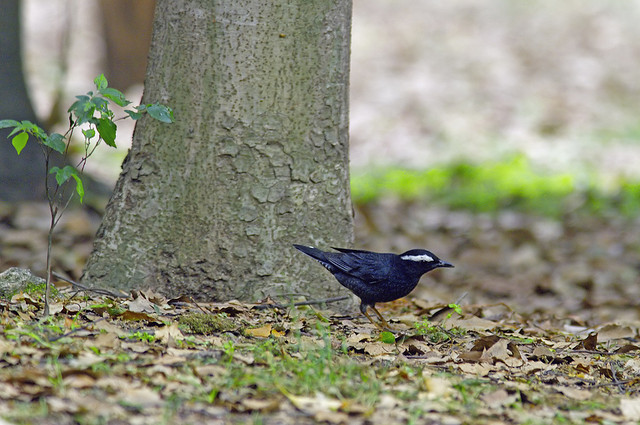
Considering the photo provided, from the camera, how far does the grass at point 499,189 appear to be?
31.1 ft

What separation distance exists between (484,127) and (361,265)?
903 centimetres

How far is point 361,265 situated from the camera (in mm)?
4520

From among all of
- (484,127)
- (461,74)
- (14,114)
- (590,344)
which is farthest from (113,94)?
(461,74)

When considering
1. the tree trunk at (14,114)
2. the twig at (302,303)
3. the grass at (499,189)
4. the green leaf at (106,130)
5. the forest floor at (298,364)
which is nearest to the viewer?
the forest floor at (298,364)

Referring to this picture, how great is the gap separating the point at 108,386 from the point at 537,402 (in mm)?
1797

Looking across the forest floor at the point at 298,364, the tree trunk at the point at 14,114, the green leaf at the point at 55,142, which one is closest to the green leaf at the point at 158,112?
the green leaf at the point at 55,142

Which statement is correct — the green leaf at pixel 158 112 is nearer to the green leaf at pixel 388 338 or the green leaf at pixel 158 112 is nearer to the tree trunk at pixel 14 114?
the green leaf at pixel 388 338

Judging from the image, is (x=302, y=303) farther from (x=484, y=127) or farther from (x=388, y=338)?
(x=484, y=127)

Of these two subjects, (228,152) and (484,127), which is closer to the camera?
(228,152)

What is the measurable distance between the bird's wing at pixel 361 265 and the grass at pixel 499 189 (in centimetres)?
528

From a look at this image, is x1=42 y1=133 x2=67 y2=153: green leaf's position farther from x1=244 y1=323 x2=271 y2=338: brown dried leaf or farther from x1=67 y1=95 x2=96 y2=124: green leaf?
x1=244 y1=323 x2=271 y2=338: brown dried leaf

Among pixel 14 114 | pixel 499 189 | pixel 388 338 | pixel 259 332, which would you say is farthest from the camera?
pixel 499 189

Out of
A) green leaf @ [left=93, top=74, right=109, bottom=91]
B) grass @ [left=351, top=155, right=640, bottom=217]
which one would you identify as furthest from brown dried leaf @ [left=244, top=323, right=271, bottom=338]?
grass @ [left=351, top=155, right=640, bottom=217]

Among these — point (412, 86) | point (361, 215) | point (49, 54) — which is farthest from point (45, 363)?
point (49, 54)
